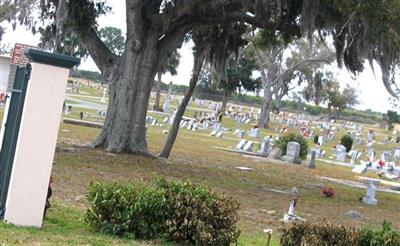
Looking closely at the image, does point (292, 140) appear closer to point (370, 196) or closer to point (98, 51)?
point (98, 51)

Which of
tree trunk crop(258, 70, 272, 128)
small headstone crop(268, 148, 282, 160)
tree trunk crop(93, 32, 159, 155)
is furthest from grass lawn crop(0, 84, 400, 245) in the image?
tree trunk crop(258, 70, 272, 128)

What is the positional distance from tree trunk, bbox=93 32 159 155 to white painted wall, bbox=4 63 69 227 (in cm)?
1123

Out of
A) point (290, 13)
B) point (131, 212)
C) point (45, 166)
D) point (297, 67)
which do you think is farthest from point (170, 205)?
point (297, 67)

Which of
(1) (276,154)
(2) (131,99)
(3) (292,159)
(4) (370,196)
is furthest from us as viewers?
(1) (276,154)

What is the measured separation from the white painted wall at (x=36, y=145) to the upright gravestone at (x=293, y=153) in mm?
23371

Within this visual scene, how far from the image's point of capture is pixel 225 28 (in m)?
19.8

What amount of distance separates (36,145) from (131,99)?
11527mm

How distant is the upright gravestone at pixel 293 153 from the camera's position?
96.5ft

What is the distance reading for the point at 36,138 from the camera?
6.63m

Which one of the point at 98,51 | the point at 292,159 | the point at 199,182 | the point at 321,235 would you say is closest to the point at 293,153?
the point at 292,159

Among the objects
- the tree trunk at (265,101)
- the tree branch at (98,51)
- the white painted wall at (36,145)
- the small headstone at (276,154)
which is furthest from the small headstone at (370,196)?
the tree trunk at (265,101)

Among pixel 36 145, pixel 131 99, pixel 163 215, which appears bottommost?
pixel 163 215

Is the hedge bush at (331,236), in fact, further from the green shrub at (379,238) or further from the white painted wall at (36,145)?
the white painted wall at (36,145)

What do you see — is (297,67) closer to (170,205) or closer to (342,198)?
(342,198)
